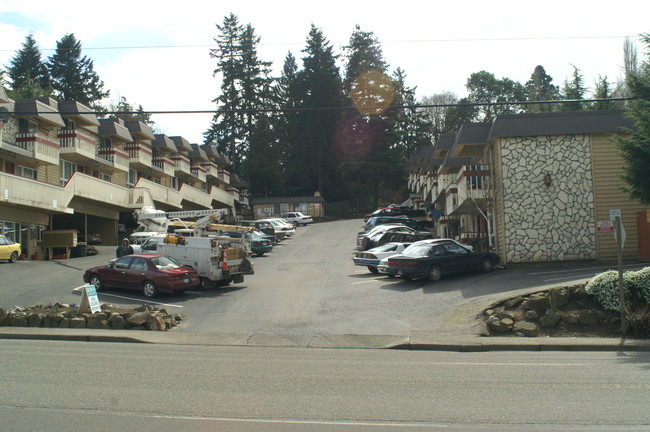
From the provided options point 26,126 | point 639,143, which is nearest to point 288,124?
point 26,126

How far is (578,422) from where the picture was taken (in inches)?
275

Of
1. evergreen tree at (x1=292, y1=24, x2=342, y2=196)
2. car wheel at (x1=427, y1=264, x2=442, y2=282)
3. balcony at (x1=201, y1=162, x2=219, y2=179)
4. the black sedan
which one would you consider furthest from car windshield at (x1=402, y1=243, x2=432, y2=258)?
evergreen tree at (x1=292, y1=24, x2=342, y2=196)

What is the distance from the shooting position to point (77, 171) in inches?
1563

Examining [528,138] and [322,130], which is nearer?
[528,138]

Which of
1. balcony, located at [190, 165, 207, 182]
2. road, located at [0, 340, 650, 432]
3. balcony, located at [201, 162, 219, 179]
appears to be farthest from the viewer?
balcony, located at [201, 162, 219, 179]

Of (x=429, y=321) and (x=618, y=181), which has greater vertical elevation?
(x=618, y=181)

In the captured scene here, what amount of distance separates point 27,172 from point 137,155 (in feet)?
40.7

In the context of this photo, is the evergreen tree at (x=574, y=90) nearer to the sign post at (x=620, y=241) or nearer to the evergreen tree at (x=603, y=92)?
the evergreen tree at (x=603, y=92)

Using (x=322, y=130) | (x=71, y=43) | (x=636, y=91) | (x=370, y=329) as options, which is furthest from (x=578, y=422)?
(x=71, y=43)

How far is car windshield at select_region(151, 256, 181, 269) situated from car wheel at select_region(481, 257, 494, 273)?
12.6 meters

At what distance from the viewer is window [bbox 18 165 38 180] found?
115 ft

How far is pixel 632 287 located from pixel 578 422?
397 inches

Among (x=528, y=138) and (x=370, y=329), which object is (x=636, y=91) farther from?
(x=370, y=329)

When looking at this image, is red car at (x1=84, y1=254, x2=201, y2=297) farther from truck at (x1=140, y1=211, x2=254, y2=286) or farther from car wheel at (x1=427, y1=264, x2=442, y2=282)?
car wheel at (x1=427, y1=264, x2=442, y2=282)
